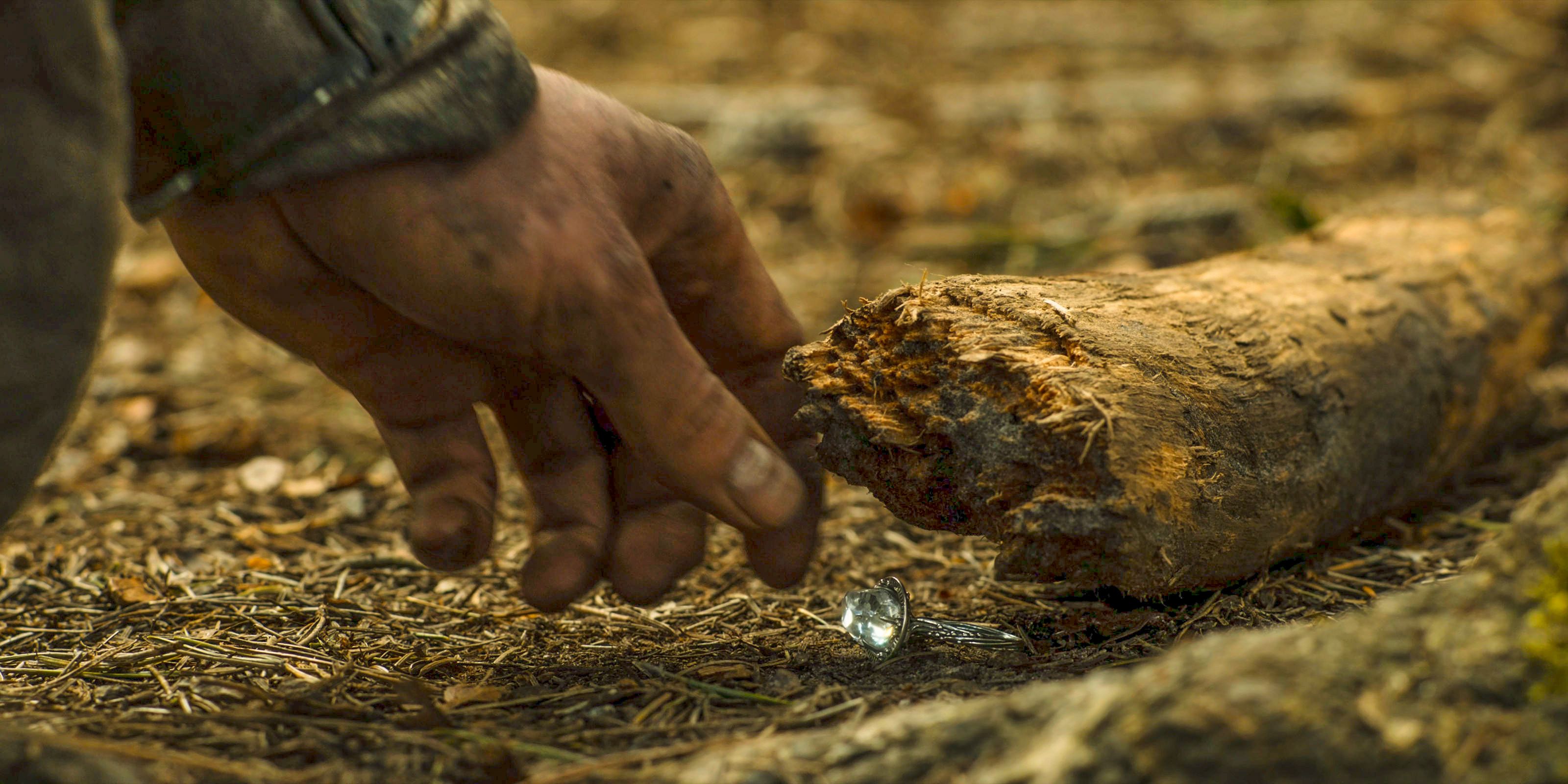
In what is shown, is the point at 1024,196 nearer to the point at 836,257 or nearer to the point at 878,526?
the point at 836,257

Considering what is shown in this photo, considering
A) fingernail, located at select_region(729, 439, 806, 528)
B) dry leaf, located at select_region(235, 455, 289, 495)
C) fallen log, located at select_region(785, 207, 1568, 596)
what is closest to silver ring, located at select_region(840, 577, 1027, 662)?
fallen log, located at select_region(785, 207, 1568, 596)

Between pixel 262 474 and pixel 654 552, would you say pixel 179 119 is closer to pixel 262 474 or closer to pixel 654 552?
pixel 654 552

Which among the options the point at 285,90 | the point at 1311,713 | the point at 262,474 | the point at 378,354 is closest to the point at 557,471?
the point at 378,354

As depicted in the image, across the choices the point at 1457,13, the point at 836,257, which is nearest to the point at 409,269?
the point at 836,257

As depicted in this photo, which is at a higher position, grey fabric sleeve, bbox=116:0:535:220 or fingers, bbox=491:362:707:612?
grey fabric sleeve, bbox=116:0:535:220

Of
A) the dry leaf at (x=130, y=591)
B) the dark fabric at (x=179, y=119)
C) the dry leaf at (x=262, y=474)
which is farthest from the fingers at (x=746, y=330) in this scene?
the dry leaf at (x=262, y=474)

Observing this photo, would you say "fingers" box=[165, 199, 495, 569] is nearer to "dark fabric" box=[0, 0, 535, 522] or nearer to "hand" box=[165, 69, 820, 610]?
"hand" box=[165, 69, 820, 610]

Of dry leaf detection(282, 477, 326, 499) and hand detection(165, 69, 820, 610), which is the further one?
dry leaf detection(282, 477, 326, 499)
